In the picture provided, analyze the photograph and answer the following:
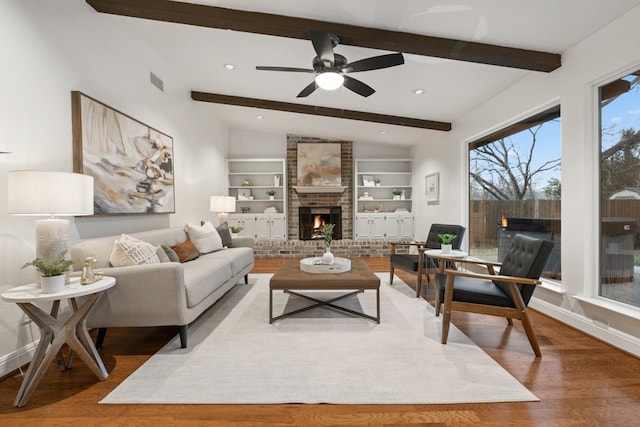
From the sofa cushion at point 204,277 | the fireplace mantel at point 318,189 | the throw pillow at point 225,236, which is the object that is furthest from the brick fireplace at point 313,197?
the sofa cushion at point 204,277

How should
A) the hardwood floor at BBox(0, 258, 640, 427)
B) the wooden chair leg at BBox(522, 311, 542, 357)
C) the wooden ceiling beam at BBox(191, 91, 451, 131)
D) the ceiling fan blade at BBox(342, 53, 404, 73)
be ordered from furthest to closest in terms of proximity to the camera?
the wooden ceiling beam at BBox(191, 91, 451, 131) < the ceiling fan blade at BBox(342, 53, 404, 73) < the wooden chair leg at BBox(522, 311, 542, 357) < the hardwood floor at BBox(0, 258, 640, 427)

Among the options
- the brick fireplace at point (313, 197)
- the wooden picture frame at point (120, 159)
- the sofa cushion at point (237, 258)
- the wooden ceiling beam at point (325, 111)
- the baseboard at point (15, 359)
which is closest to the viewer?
the baseboard at point (15, 359)

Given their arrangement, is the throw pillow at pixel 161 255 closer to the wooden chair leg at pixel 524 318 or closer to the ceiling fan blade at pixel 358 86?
the ceiling fan blade at pixel 358 86

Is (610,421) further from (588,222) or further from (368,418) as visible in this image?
(588,222)

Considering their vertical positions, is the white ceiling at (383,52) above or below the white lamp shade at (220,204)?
above

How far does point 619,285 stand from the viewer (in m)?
2.63

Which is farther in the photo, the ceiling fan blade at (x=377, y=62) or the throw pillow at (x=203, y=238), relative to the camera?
the throw pillow at (x=203, y=238)

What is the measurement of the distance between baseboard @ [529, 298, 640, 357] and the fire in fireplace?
15.2ft

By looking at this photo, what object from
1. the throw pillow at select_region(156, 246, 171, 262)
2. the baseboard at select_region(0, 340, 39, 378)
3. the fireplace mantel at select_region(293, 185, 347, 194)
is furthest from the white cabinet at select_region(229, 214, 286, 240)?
the baseboard at select_region(0, 340, 39, 378)

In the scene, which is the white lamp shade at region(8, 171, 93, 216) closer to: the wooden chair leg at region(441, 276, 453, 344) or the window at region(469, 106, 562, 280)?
the wooden chair leg at region(441, 276, 453, 344)

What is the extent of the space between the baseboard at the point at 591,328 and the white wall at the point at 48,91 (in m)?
4.48

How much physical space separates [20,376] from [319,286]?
2215 millimetres

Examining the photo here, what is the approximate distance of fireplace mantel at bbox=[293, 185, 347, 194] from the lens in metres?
7.29

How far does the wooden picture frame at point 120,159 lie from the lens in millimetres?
2766
